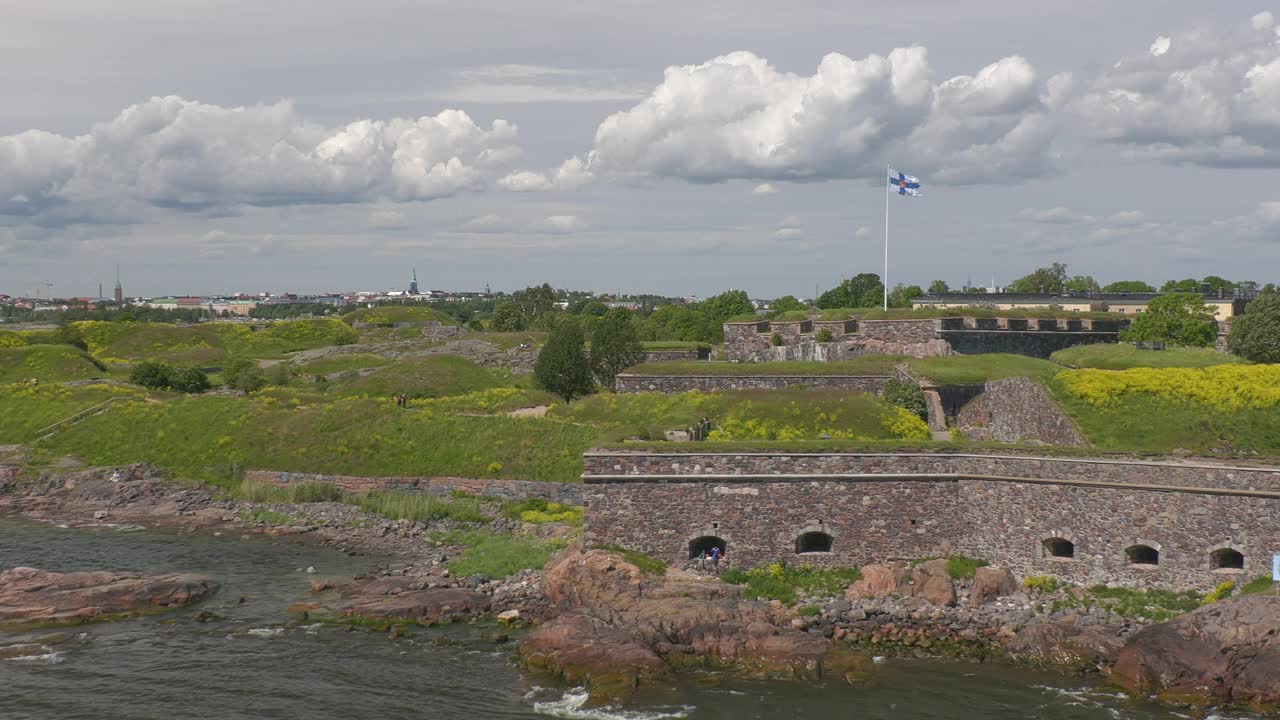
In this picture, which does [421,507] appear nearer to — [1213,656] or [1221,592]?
[1221,592]

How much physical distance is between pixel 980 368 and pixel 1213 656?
18.4 meters

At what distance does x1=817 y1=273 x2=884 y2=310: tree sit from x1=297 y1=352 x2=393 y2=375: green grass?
38.1 meters

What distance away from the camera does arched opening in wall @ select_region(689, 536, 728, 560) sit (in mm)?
28328

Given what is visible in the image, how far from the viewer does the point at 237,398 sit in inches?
2146

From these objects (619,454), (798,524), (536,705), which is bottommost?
(536,705)

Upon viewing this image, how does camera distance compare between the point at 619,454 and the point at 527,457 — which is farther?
the point at 527,457

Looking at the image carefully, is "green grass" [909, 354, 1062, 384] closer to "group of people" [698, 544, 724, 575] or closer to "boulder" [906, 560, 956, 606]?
"boulder" [906, 560, 956, 606]

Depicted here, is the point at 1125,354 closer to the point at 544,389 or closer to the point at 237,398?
the point at 544,389

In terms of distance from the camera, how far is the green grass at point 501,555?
30266 millimetres

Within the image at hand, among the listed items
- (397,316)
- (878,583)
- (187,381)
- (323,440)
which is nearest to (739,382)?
(878,583)

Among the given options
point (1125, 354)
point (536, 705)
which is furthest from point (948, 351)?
point (536, 705)

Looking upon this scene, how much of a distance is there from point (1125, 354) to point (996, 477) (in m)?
15.1

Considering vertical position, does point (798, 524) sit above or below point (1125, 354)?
below

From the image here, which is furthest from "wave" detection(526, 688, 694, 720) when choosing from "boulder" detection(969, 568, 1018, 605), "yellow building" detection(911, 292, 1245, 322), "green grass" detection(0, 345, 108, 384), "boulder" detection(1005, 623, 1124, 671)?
"green grass" detection(0, 345, 108, 384)
